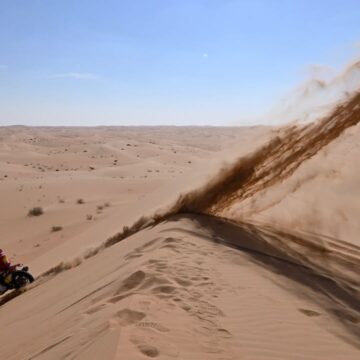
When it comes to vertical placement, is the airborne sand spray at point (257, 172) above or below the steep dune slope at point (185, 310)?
above

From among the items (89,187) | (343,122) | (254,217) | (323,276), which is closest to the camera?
(323,276)

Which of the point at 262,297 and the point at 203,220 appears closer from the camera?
the point at 262,297

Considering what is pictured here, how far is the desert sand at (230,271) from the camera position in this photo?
13.2ft

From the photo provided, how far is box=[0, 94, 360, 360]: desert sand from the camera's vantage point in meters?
4.04

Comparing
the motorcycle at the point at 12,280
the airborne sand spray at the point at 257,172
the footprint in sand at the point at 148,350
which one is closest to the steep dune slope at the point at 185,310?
the footprint in sand at the point at 148,350

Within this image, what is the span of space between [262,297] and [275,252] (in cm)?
240

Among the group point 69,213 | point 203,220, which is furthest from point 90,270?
point 69,213

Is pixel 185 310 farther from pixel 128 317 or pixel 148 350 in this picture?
pixel 148 350

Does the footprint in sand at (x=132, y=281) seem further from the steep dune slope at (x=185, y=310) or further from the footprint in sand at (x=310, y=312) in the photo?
the footprint in sand at (x=310, y=312)

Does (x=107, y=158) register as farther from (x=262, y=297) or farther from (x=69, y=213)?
(x=262, y=297)

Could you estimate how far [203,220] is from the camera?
8.84 m

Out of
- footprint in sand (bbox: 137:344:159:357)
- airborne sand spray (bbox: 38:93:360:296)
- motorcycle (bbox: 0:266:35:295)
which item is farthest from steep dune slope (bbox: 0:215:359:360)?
airborne sand spray (bbox: 38:93:360:296)

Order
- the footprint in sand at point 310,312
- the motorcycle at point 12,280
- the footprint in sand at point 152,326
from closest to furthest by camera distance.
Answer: the footprint in sand at point 152,326 < the footprint in sand at point 310,312 < the motorcycle at point 12,280

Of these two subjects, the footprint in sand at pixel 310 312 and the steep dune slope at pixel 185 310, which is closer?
the steep dune slope at pixel 185 310
